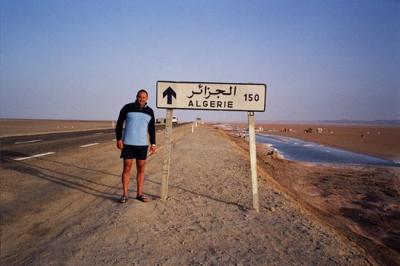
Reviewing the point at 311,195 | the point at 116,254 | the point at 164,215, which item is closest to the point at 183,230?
the point at 164,215

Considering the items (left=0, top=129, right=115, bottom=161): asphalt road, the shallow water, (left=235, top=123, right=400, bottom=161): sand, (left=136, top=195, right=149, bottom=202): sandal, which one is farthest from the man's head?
(left=235, top=123, right=400, bottom=161): sand

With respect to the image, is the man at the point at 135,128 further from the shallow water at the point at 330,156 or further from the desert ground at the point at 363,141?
the desert ground at the point at 363,141

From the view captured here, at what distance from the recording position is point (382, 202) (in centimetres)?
1005

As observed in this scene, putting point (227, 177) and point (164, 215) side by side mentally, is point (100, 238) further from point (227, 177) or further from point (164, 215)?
point (227, 177)

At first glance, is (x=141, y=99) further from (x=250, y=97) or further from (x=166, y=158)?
(x=250, y=97)

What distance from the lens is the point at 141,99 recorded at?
Answer: 646cm

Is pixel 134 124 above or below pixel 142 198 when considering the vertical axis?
above

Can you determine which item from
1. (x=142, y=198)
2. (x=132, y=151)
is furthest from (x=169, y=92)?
(x=142, y=198)

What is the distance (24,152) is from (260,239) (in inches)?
483

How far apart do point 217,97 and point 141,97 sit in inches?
51.4

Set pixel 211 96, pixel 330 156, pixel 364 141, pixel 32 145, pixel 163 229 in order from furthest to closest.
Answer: pixel 364 141
pixel 330 156
pixel 32 145
pixel 211 96
pixel 163 229

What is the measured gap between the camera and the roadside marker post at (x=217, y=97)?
258 inches

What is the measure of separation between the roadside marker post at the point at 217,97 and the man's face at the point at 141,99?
0.25m

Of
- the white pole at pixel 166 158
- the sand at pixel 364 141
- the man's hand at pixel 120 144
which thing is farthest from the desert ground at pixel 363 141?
the man's hand at pixel 120 144
